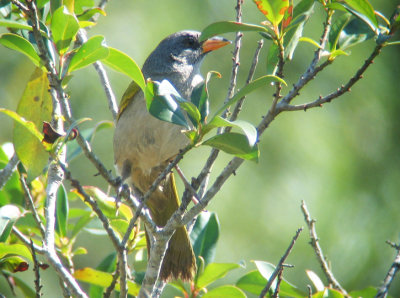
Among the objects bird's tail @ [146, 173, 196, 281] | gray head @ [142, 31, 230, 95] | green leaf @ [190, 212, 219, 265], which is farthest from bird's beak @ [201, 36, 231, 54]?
green leaf @ [190, 212, 219, 265]

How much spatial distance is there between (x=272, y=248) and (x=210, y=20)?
107 inches

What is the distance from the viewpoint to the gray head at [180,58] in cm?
419

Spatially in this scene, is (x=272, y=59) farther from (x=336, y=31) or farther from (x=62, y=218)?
(x=62, y=218)

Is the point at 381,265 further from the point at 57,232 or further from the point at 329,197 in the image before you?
the point at 57,232

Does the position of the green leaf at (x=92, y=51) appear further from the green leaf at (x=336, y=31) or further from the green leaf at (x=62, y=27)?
the green leaf at (x=336, y=31)

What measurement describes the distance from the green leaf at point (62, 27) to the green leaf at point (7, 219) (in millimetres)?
864

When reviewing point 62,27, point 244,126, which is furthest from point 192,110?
point 62,27

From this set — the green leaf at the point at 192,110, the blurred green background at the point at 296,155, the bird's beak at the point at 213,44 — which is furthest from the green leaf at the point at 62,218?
the blurred green background at the point at 296,155

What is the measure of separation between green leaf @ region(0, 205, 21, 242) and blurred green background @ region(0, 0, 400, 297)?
9.90 ft

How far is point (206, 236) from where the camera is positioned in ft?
11.1

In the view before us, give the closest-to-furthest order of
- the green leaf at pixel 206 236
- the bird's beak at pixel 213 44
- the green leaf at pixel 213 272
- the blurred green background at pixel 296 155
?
1. the green leaf at pixel 213 272
2. the green leaf at pixel 206 236
3. the bird's beak at pixel 213 44
4. the blurred green background at pixel 296 155

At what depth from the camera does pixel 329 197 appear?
5.74 metres

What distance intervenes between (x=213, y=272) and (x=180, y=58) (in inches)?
78.2

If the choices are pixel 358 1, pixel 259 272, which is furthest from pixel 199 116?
pixel 259 272
